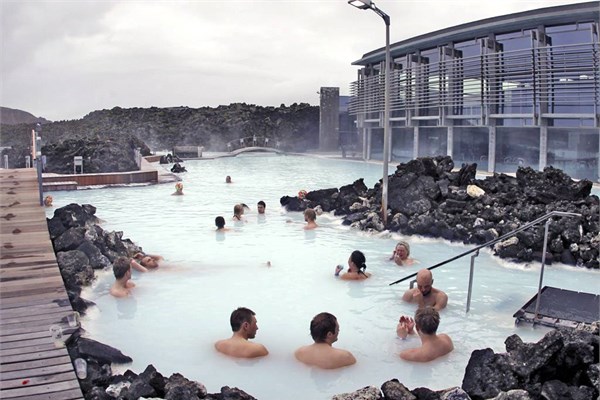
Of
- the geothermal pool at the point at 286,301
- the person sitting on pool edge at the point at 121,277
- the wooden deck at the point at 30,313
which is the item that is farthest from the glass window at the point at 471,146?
the person sitting on pool edge at the point at 121,277

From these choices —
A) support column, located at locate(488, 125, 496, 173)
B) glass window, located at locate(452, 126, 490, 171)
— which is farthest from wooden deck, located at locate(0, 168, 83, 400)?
glass window, located at locate(452, 126, 490, 171)

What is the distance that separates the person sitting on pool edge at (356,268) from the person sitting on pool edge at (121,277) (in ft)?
10.1

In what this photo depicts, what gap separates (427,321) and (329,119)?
39.4 metres

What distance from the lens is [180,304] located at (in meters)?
7.57

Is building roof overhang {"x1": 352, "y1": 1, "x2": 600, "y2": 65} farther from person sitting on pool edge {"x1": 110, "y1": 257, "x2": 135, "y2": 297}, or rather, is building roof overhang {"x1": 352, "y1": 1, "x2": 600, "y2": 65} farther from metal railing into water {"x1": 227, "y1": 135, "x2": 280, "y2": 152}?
person sitting on pool edge {"x1": 110, "y1": 257, "x2": 135, "y2": 297}

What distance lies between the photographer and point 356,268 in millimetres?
8570

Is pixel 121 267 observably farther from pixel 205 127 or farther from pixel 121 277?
pixel 205 127

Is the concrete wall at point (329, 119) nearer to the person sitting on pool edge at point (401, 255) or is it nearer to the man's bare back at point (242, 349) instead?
the person sitting on pool edge at point (401, 255)

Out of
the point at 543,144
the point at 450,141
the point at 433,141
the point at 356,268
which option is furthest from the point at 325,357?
the point at 433,141

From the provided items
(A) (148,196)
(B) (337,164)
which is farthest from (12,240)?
(B) (337,164)

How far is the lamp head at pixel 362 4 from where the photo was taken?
11.0 metres

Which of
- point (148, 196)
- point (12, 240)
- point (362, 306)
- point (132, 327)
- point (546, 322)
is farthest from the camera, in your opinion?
point (148, 196)

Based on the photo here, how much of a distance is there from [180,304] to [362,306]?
244 centimetres

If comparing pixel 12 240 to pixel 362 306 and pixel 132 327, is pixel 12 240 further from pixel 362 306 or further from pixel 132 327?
pixel 362 306
